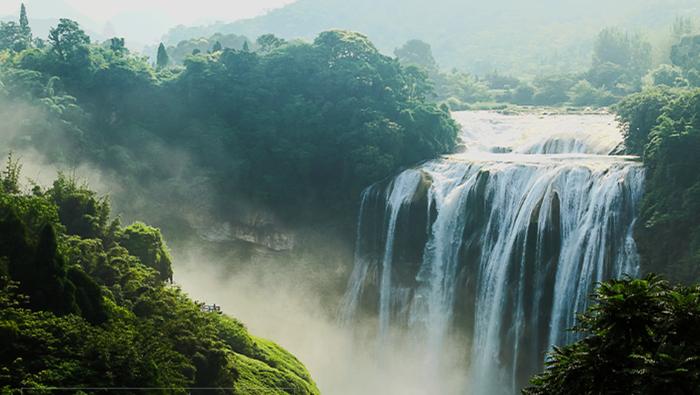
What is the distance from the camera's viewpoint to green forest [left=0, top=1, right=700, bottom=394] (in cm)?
2289

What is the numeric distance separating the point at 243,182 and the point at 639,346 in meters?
42.7

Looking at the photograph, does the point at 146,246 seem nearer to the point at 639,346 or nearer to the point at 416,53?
the point at 639,346

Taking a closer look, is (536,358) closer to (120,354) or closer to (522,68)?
(120,354)

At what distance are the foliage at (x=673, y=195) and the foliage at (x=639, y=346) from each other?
1996 centimetres

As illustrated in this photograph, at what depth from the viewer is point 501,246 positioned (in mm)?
45406

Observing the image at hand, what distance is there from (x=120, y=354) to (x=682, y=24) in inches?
3468

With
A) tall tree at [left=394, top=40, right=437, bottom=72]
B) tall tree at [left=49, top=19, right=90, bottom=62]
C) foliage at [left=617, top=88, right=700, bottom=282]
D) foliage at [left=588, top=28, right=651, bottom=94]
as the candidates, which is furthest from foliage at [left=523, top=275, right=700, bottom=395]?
tall tree at [left=394, top=40, right=437, bottom=72]

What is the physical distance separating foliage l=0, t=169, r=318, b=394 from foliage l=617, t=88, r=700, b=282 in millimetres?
15381

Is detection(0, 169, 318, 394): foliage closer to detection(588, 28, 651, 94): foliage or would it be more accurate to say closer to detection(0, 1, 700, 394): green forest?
detection(0, 1, 700, 394): green forest

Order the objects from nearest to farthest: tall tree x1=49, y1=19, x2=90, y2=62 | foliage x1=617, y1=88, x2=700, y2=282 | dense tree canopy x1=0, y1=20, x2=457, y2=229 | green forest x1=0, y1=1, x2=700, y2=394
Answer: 1. green forest x1=0, y1=1, x2=700, y2=394
2. foliage x1=617, y1=88, x2=700, y2=282
3. dense tree canopy x1=0, y1=20, x2=457, y2=229
4. tall tree x1=49, y1=19, x2=90, y2=62

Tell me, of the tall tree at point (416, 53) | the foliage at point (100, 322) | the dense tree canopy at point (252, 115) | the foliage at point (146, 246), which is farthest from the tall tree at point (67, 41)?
the tall tree at point (416, 53)

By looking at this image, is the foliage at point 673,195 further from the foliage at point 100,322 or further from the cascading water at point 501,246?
the foliage at point 100,322

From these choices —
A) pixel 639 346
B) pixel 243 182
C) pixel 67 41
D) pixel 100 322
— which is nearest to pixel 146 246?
pixel 100 322

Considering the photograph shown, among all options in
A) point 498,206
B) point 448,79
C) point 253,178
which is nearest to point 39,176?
point 253,178
